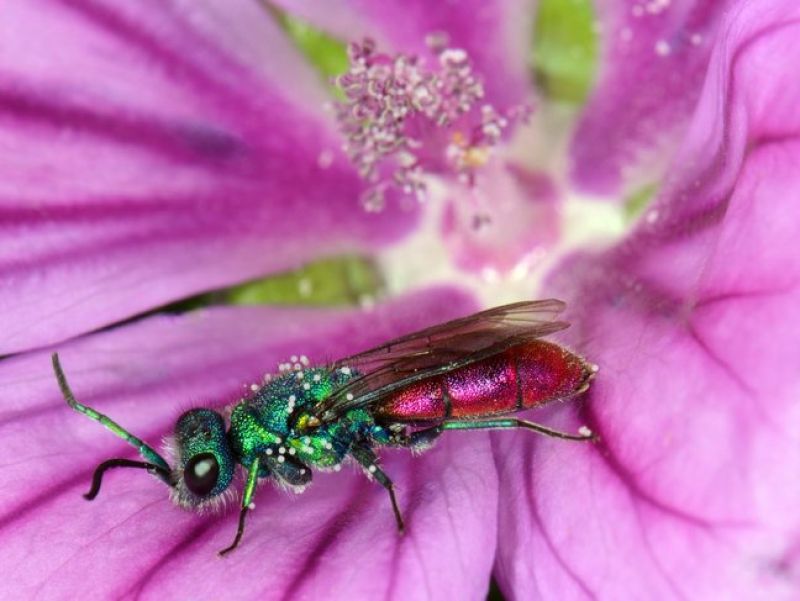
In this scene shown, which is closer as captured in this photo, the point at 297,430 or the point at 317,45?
the point at 297,430

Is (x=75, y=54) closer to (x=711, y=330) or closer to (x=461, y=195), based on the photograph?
(x=461, y=195)

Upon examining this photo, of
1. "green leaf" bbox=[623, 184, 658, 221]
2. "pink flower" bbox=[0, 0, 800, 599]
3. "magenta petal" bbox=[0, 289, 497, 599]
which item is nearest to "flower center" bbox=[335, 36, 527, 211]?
"pink flower" bbox=[0, 0, 800, 599]

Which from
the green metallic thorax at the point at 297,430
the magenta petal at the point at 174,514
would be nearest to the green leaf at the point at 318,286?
the magenta petal at the point at 174,514

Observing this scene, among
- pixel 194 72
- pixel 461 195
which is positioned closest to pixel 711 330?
pixel 461 195

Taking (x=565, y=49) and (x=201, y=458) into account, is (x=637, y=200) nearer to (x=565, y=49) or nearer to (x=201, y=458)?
(x=565, y=49)

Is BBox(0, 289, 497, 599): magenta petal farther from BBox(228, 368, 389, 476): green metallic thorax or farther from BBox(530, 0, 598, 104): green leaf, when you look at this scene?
BBox(530, 0, 598, 104): green leaf

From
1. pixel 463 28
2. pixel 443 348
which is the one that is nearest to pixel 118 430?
pixel 443 348
